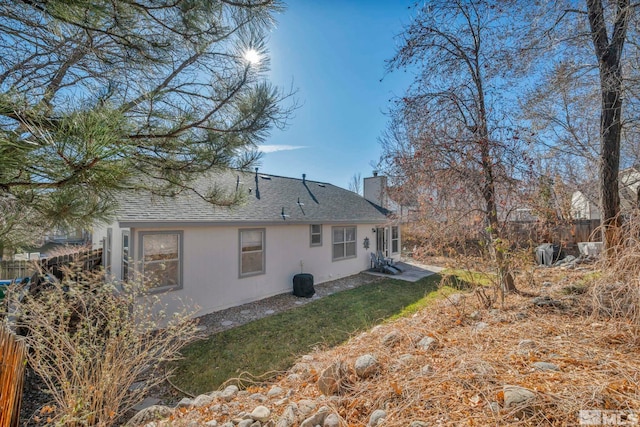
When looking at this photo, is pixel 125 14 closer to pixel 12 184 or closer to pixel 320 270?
pixel 12 184

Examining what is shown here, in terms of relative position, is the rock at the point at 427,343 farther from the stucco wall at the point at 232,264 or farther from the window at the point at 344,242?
the window at the point at 344,242

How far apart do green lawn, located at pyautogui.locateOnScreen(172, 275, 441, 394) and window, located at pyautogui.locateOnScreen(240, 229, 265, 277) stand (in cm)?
172

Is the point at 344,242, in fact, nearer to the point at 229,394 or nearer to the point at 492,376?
the point at 229,394

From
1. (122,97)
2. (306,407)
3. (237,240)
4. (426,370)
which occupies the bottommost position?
(306,407)

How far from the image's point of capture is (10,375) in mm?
2416

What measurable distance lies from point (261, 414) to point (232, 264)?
5.38 m

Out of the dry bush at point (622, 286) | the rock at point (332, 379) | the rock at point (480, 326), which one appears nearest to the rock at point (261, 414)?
the rock at point (332, 379)

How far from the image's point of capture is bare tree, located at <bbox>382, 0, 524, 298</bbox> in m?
5.95

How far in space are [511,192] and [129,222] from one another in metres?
8.14

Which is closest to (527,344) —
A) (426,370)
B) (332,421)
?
(426,370)

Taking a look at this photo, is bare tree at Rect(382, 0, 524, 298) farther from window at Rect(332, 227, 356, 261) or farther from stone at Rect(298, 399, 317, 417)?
stone at Rect(298, 399, 317, 417)

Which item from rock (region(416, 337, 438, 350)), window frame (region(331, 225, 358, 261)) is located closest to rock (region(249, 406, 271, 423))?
rock (region(416, 337, 438, 350))

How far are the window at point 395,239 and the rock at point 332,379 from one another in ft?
38.5

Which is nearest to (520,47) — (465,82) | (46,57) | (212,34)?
(465,82)
